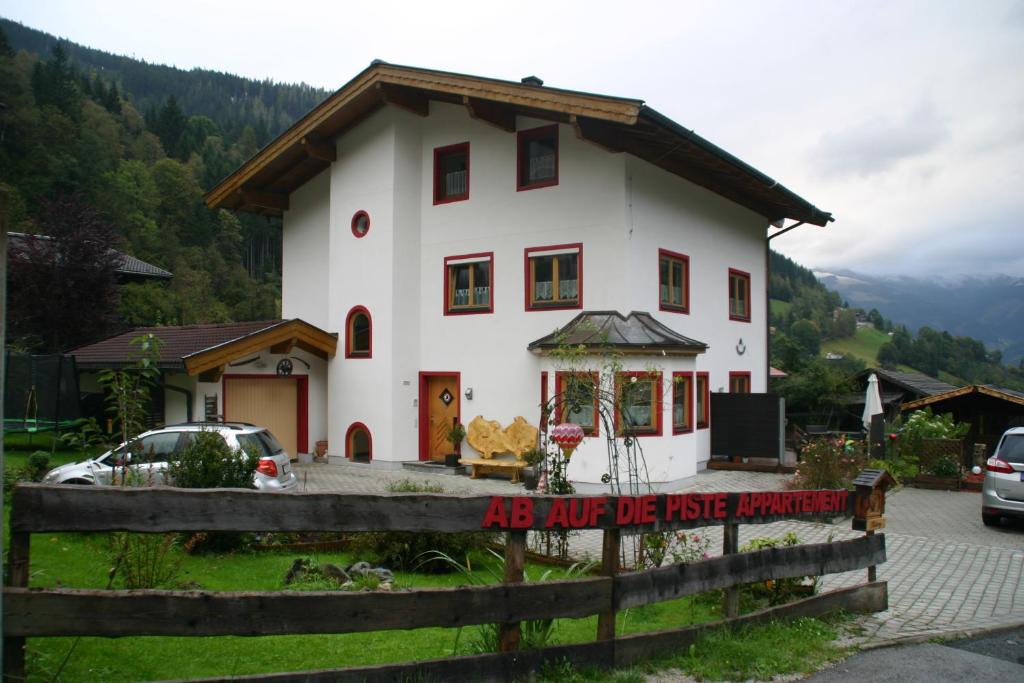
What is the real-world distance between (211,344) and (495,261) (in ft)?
23.2

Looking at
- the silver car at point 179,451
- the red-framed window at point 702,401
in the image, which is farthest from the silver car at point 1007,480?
the silver car at point 179,451

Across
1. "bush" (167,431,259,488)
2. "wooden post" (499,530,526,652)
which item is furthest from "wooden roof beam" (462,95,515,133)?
"wooden post" (499,530,526,652)

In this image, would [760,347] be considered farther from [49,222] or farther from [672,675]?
[49,222]

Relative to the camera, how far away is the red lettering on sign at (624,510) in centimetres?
505

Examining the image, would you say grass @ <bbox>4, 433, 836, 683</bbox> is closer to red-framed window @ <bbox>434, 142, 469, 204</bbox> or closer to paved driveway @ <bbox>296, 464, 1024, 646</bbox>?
paved driveway @ <bbox>296, 464, 1024, 646</bbox>

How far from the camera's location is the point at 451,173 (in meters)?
18.7

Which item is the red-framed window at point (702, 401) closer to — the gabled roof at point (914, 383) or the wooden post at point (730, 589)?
the wooden post at point (730, 589)

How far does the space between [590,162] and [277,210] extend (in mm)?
10594

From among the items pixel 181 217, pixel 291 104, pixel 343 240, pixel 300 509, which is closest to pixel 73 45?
pixel 291 104

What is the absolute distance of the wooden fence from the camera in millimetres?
3598

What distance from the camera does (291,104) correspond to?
→ 163875 mm

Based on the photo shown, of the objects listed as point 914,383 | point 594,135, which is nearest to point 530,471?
point 594,135

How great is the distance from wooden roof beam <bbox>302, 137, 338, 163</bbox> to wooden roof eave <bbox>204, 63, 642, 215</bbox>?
0.35ft

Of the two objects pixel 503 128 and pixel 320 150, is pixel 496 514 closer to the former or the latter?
pixel 503 128
